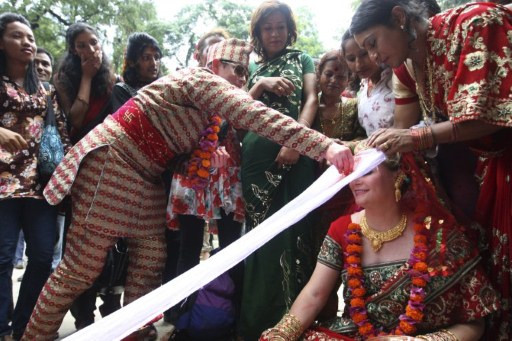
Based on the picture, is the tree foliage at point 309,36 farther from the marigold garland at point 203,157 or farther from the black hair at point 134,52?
the marigold garland at point 203,157

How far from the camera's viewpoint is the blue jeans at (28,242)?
8.59ft

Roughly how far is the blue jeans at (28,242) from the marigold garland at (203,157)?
0.92 m

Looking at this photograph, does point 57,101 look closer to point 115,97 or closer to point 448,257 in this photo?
point 115,97

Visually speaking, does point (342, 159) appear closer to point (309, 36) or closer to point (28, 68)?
point (28, 68)

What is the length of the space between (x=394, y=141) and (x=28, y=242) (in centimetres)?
207

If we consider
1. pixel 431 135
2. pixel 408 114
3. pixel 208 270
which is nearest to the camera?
pixel 208 270

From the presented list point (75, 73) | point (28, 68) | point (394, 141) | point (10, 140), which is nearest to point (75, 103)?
point (75, 73)

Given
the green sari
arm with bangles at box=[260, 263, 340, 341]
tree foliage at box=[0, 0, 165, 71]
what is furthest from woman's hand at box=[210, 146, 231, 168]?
tree foliage at box=[0, 0, 165, 71]

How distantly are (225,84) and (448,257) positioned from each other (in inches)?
47.9

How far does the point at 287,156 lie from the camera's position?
2578 mm

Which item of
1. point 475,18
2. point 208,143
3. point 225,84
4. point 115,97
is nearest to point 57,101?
point 115,97

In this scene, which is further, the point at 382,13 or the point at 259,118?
the point at 259,118

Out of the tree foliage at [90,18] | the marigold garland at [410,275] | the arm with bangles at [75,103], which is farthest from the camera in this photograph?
the tree foliage at [90,18]

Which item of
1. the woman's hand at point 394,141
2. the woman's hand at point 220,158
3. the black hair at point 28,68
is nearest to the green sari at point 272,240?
the woman's hand at point 220,158
